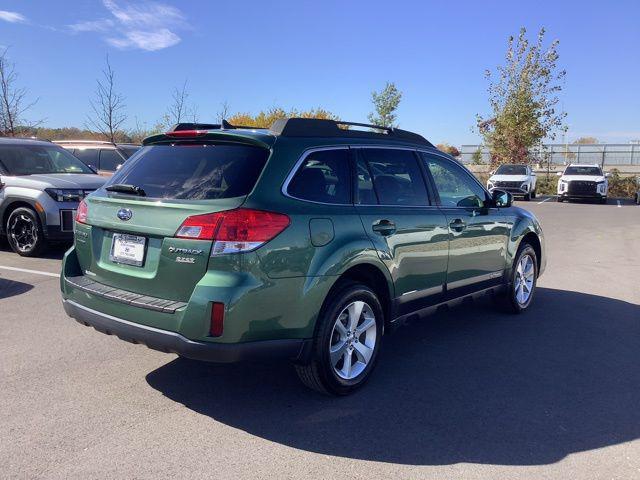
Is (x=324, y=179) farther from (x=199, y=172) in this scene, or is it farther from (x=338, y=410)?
(x=338, y=410)

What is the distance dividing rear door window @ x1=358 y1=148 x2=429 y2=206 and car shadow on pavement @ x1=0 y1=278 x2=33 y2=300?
4.47 meters

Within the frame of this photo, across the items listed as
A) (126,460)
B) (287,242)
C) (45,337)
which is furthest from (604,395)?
(45,337)

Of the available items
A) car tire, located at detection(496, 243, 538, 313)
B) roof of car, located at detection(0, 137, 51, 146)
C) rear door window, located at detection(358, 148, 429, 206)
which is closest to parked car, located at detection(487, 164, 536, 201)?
car tire, located at detection(496, 243, 538, 313)

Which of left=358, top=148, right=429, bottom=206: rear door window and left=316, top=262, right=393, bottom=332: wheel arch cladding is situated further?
left=358, top=148, right=429, bottom=206: rear door window

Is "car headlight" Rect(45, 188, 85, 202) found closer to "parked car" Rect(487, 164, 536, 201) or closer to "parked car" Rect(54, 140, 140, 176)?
"parked car" Rect(54, 140, 140, 176)

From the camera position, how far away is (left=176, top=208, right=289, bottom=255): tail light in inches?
127

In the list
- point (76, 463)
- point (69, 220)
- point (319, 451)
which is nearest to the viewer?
point (76, 463)

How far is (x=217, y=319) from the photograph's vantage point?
3.21 metres

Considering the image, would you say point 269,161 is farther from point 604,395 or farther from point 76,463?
point 604,395

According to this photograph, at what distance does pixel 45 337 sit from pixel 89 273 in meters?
1.35

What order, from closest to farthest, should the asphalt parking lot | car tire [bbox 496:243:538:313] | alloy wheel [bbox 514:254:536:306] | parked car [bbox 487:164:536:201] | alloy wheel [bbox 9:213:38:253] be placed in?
the asphalt parking lot → car tire [bbox 496:243:538:313] → alloy wheel [bbox 514:254:536:306] → alloy wheel [bbox 9:213:38:253] → parked car [bbox 487:164:536:201]

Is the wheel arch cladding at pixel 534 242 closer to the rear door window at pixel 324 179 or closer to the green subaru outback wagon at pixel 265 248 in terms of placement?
the green subaru outback wagon at pixel 265 248

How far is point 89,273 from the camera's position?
3963 millimetres

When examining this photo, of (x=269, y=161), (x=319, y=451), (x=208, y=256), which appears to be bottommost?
(x=319, y=451)
